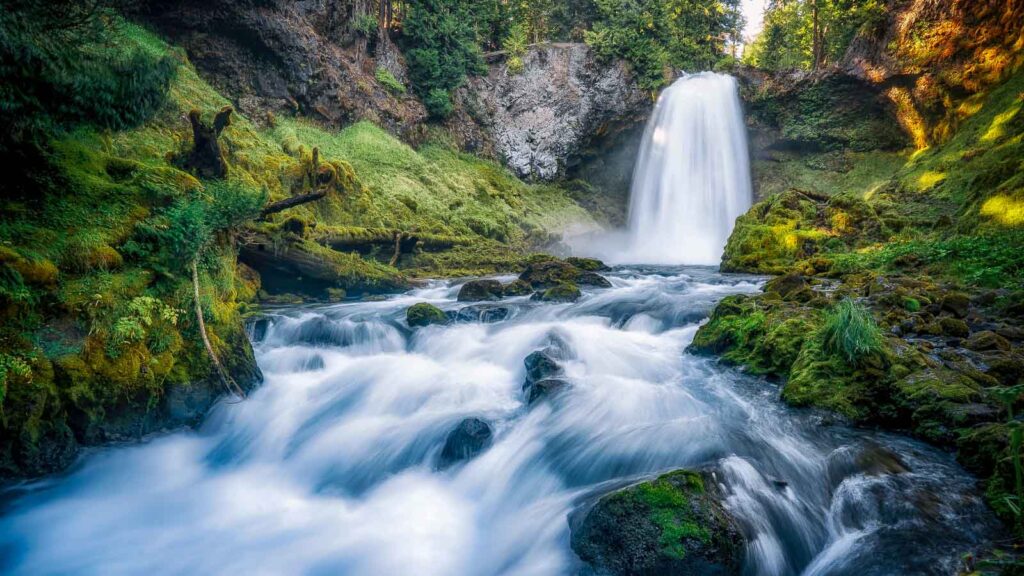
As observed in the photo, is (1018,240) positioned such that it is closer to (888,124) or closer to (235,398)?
(235,398)

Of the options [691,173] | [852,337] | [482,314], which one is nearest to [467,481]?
[852,337]

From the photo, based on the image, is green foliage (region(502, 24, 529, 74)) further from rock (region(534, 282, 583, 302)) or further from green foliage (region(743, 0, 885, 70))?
rock (region(534, 282, 583, 302))

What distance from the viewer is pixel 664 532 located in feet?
10.5

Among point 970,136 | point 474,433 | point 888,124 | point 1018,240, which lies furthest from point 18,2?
point 888,124

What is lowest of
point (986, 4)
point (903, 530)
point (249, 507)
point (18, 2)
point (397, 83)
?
point (249, 507)

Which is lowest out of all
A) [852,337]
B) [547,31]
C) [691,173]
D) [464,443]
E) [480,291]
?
[464,443]

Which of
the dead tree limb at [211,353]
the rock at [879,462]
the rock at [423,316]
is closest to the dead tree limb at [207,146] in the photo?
the dead tree limb at [211,353]

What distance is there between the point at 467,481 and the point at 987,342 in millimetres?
6219

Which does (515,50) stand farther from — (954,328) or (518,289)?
(954,328)

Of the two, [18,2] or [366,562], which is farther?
[18,2]

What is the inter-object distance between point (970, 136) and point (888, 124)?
6.02 metres

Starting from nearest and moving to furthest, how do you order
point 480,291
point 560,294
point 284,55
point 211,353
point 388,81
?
point 211,353
point 560,294
point 480,291
point 284,55
point 388,81

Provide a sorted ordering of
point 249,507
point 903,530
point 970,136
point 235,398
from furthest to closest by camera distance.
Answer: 1. point 970,136
2. point 235,398
3. point 249,507
4. point 903,530

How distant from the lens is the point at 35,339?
4.70 m
